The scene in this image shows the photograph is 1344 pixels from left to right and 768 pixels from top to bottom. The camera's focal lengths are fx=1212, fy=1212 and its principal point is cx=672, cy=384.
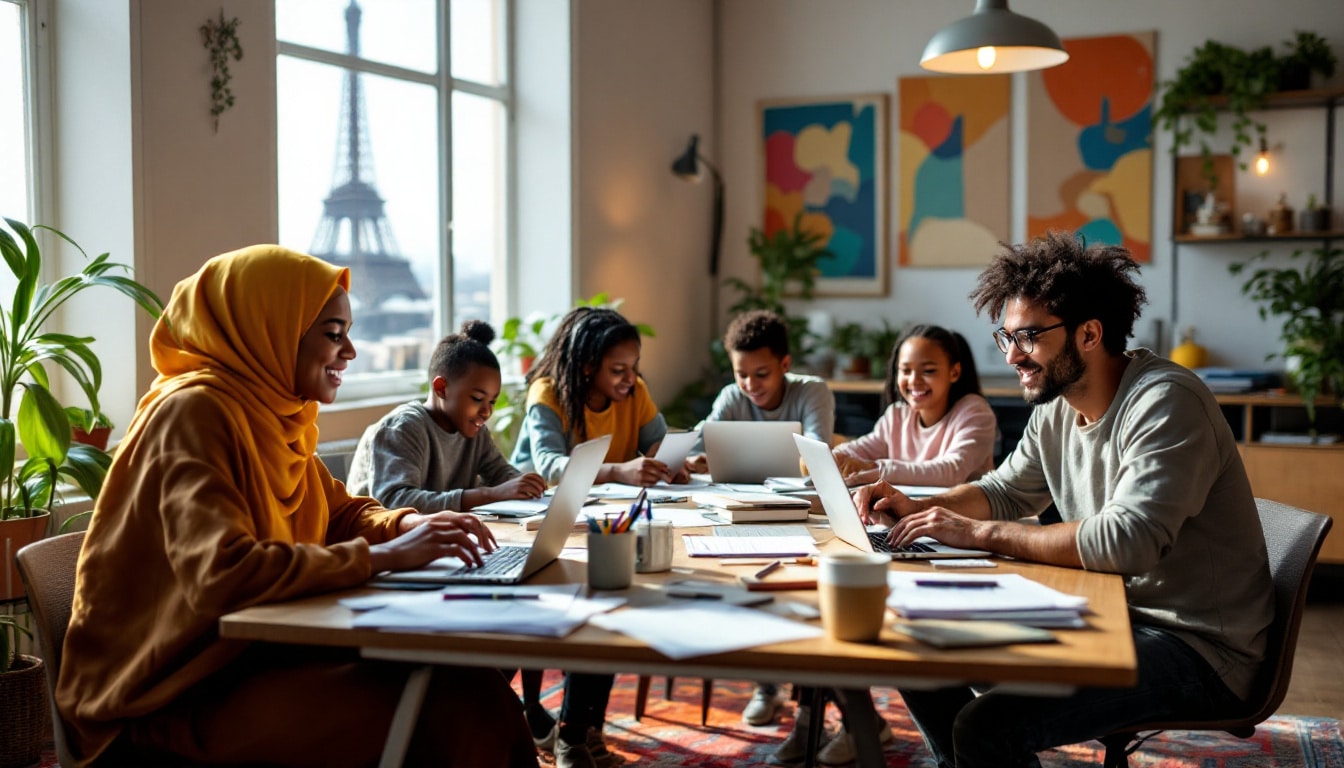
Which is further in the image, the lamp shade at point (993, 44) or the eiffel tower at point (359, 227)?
the eiffel tower at point (359, 227)

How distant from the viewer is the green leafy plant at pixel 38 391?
2566 mm

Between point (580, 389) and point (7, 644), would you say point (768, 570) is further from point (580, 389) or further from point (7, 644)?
point (7, 644)

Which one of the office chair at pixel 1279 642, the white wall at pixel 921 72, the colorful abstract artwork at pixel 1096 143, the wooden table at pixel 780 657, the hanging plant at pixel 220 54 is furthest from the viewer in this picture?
the colorful abstract artwork at pixel 1096 143

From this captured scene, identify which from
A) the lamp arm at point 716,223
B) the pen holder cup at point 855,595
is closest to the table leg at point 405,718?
the pen holder cup at point 855,595

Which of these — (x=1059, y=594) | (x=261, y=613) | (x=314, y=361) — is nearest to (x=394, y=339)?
(x=314, y=361)

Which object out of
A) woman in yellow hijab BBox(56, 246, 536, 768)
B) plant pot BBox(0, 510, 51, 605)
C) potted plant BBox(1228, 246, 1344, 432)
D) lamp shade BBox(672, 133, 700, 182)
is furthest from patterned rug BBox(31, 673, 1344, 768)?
lamp shade BBox(672, 133, 700, 182)

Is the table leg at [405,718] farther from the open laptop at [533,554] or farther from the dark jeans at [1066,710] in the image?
the dark jeans at [1066,710]

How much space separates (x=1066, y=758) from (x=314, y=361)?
205 centimetres

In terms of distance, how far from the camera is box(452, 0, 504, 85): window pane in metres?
4.84

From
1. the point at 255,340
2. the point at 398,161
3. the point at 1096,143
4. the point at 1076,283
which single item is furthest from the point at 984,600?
the point at 1096,143

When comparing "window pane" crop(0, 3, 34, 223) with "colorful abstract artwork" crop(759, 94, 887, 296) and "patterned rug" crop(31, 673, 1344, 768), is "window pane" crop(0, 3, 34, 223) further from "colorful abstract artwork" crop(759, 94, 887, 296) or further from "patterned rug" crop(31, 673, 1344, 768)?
"colorful abstract artwork" crop(759, 94, 887, 296)

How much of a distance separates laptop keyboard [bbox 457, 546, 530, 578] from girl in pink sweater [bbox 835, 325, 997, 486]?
1219mm

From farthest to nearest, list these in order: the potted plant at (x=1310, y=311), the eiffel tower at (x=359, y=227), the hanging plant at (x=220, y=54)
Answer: the potted plant at (x=1310, y=311), the eiffel tower at (x=359, y=227), the hanging plant at (x=220, y=54)

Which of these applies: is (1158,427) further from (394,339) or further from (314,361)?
(394,339)
